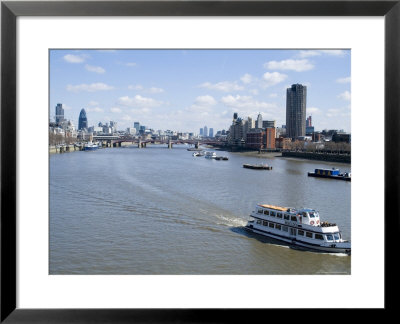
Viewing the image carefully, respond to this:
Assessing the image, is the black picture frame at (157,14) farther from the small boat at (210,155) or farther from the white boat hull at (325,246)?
the small boat at (210,155)

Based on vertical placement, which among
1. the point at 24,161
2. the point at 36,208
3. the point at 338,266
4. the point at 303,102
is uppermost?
the point at 303,102

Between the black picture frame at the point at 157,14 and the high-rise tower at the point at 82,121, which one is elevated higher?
the high-rise tower at the point at 82,121

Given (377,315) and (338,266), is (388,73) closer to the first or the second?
(377,315)

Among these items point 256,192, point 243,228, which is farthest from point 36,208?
point 256,192

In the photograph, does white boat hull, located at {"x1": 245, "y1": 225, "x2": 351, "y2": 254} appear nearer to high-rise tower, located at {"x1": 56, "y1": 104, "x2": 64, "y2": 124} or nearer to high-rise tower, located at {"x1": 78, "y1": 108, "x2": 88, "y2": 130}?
high-rise tower, located at {"x1": 56, "y1": 104, "x2": 64, "y2": 124}

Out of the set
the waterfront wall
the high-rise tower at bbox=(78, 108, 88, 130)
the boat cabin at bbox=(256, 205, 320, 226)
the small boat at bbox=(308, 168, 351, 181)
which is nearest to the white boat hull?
the boat cabin at bbox=(256, 205, 320, 226)

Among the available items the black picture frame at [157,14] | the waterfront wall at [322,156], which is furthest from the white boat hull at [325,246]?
the waterfront wall at [322,156]
